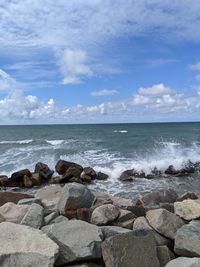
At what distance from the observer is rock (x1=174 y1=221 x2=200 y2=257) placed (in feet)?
15.4

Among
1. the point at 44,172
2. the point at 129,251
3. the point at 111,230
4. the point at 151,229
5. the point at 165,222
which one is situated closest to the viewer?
the point at 129,251

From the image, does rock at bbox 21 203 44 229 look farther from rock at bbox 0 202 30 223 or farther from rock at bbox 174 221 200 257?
rock at bbox 174 221 200 257

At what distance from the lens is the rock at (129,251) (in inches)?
171

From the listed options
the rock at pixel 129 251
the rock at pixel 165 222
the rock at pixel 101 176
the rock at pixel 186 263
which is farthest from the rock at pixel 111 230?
the rock at pixel 101 176

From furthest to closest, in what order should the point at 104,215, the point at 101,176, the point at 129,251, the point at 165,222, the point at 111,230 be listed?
the point at 101,176 → the point at 104,215 → the point at 165,222 → the point at 111,230 → the point at 129,251

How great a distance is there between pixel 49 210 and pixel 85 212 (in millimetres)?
683

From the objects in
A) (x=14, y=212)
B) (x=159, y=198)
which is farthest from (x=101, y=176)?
(x=14, y=212)

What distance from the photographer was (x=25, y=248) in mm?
4488

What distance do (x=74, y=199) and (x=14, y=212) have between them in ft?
3.17

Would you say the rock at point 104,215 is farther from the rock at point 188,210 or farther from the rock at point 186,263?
the rock at point 186,263

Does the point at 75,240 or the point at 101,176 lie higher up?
the point at 75,240

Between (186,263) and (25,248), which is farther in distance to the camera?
(25,248)

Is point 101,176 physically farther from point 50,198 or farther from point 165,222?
point 165,222

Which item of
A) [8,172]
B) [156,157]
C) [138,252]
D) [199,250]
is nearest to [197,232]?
[199,250]
